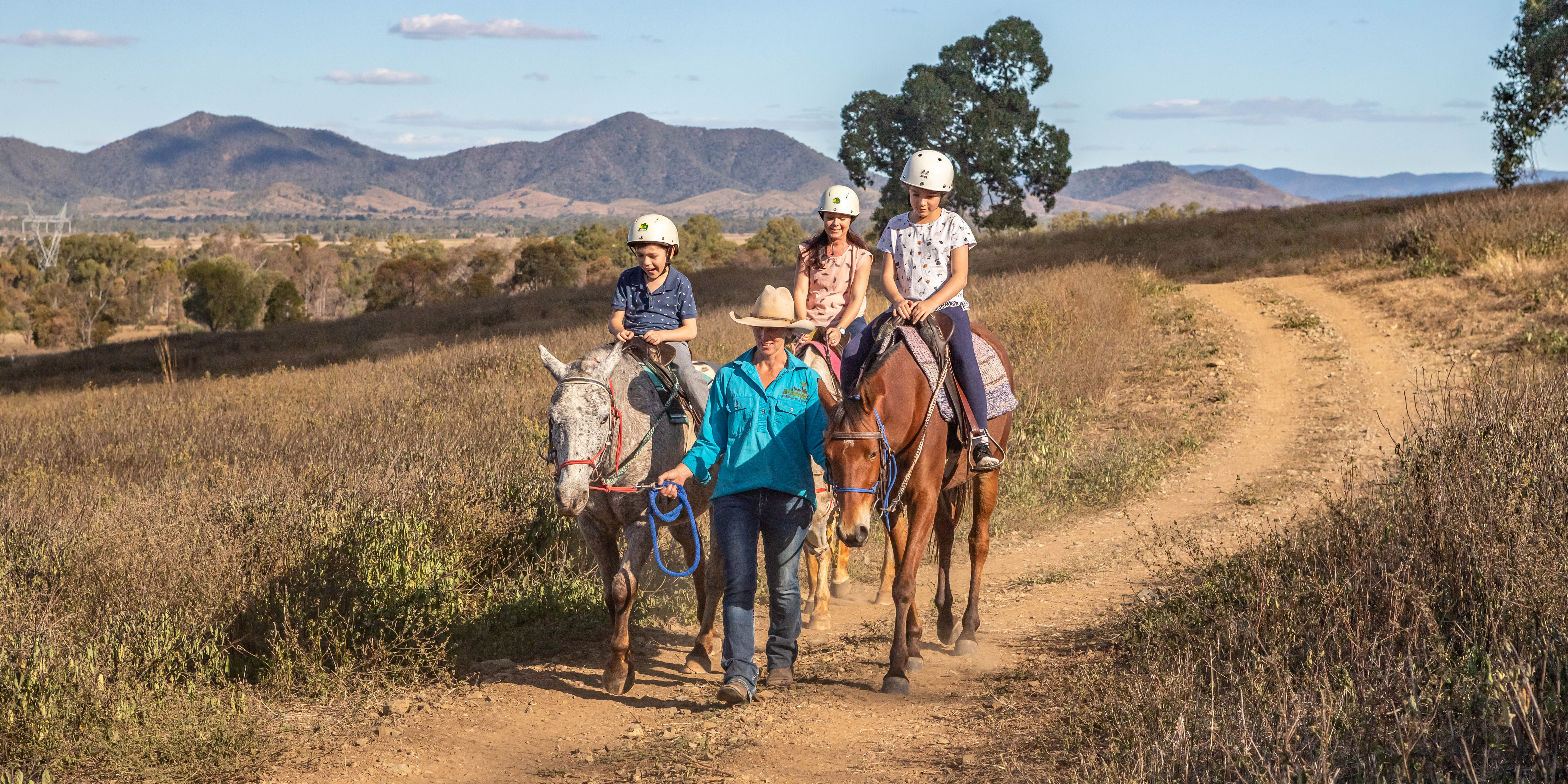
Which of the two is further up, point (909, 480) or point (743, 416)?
point (743, 416)

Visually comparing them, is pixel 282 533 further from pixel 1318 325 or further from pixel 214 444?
pixel 1318 325

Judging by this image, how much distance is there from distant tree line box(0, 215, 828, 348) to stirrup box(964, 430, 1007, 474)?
119ft

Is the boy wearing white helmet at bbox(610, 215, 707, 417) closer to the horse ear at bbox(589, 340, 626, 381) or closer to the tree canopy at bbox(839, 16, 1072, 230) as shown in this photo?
the horse ear at bbox(589, 340, 626, 381)

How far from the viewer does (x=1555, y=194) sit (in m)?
23.1

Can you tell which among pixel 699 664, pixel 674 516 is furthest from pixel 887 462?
pixel 699 664

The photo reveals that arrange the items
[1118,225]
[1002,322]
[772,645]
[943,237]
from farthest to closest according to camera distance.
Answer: [1118,225], [1002,322], [943,237], [772,645]

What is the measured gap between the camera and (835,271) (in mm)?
8117

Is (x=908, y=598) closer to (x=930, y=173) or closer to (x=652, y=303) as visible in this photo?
(x=652, y=303)

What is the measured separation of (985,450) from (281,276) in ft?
296

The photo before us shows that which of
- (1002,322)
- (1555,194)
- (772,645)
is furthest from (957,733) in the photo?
(1555,194)

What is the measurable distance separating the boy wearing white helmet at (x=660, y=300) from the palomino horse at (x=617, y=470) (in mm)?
365

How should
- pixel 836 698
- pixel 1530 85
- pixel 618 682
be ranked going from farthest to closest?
pixel 1530 85, pixel 618 682, pixel 836 698

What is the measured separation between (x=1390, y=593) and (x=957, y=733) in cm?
225

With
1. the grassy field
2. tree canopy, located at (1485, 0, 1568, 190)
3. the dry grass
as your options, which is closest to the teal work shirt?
the dry grass
